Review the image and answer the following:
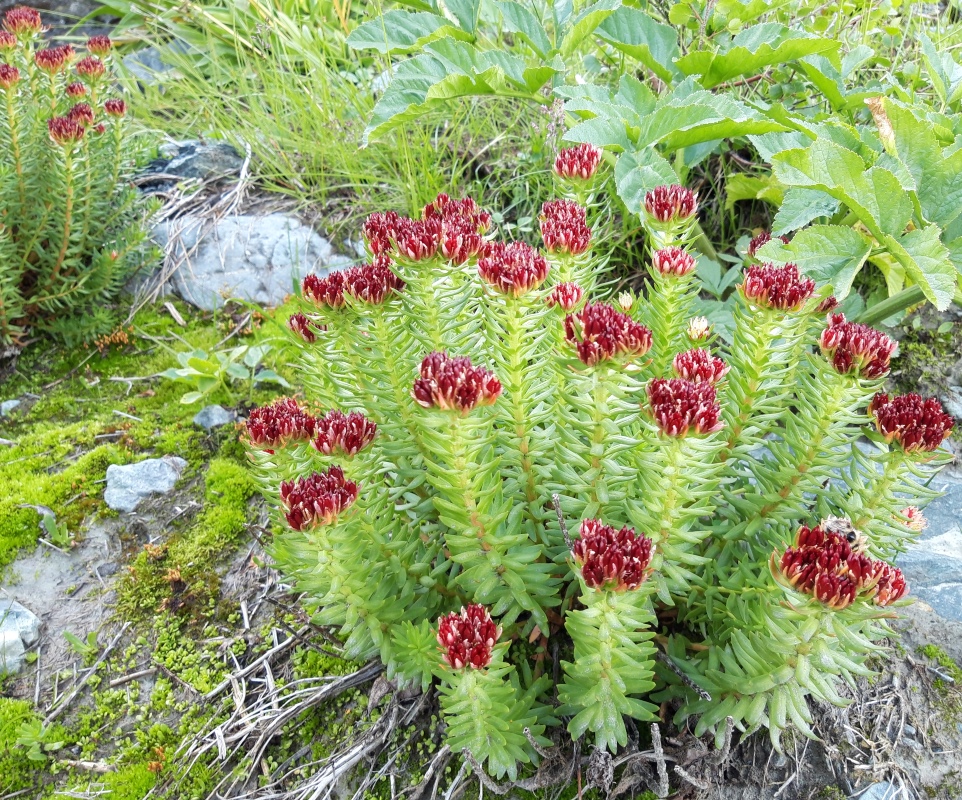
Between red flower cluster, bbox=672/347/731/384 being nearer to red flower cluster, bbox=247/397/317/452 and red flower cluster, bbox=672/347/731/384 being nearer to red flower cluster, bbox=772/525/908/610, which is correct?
red flower cluster, bbox=772/525/908/610

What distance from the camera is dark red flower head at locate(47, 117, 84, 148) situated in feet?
12.0

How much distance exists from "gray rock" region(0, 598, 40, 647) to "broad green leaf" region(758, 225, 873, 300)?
3.20 m

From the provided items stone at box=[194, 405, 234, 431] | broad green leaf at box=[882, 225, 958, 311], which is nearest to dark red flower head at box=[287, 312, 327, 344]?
stone at box=[194, 405, 234, 431]

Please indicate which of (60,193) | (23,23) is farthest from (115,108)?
(23,23)

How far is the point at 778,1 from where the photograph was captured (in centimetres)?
303

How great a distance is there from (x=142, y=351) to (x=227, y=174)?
1.74m

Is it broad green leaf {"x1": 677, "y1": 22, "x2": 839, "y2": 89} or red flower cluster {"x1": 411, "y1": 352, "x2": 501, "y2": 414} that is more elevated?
broad green leaf {"x1": 677, "y1": 22, "x2": 839, "y2": 89}

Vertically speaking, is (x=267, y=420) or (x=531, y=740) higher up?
(x=267, y=420)

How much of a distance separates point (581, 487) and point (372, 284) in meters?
0.87

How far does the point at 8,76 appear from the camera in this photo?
371 cm

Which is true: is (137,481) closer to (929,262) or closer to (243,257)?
(243,257)

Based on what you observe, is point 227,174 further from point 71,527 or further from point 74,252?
point 71,527

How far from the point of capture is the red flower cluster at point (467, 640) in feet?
5.48

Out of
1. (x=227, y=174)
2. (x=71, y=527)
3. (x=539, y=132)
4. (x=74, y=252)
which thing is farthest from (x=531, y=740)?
(x=227, y=174)
